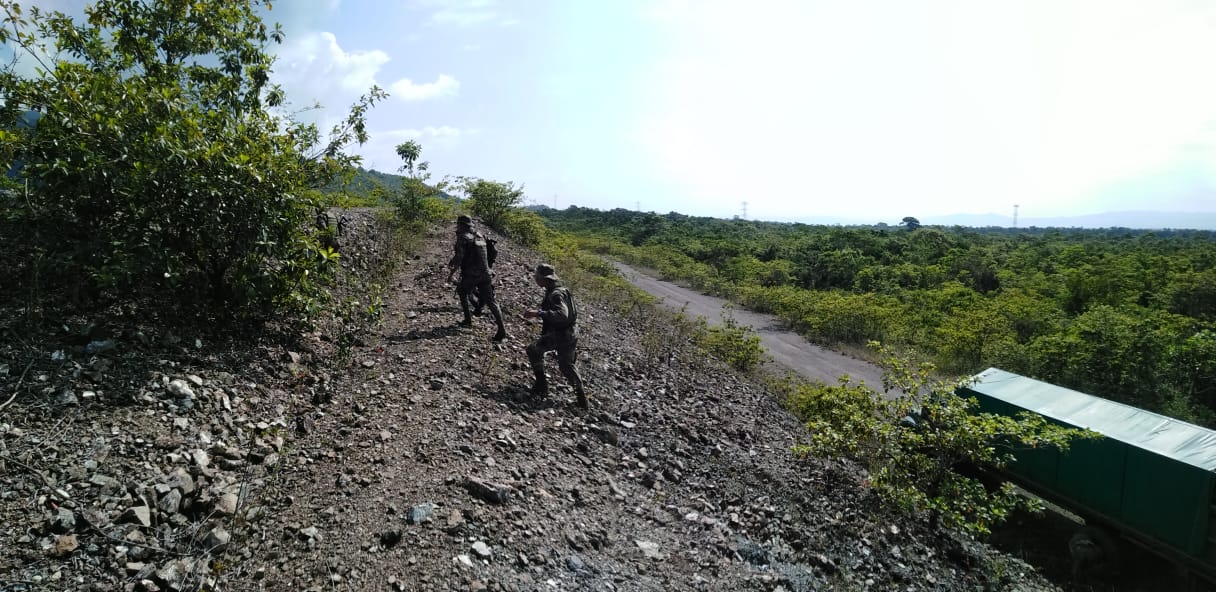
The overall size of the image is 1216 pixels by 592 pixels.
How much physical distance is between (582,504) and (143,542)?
11.1ft

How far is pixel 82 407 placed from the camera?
4.00 m

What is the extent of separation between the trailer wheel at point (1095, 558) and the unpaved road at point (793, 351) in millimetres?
8116

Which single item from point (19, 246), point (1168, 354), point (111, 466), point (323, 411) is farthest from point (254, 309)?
point (1168, 354)

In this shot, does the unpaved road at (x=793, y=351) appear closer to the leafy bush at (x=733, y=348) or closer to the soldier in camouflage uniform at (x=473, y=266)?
the leafy bush at (x=733, y=348)

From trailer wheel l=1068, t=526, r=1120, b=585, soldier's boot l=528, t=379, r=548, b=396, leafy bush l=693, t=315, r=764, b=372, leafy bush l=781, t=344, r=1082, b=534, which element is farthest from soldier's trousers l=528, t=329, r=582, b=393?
trailer wheel l=1068, t=526, r=1120, b=585

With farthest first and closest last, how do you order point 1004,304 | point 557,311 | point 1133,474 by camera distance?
point 1004,304 → point 557,311 → point 1133,474

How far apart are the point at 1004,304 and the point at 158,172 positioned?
23.3 meters

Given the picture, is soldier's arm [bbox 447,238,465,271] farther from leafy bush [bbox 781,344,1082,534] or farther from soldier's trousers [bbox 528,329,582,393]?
leafy bush [bbox 781,344,1082,534]

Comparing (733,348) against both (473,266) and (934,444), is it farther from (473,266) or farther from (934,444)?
(473,266)

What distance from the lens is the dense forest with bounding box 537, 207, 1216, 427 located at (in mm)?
12438

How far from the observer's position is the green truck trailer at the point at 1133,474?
20.2 ft

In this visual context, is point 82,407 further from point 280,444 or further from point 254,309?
point 254,309

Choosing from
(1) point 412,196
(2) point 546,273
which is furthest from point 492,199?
(2) point 546,273

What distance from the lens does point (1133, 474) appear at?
264 inches
